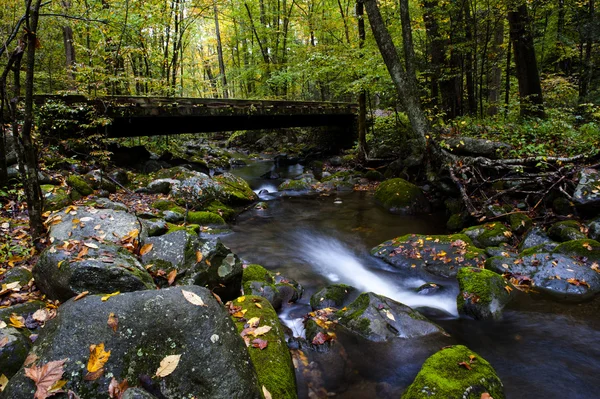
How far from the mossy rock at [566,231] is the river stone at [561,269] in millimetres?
437

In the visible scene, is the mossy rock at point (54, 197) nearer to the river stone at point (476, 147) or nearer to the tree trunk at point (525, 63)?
the river stone at point (476, 147)

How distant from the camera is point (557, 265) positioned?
18.8 ft

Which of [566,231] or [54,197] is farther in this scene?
[54,197]

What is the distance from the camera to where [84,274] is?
3234 millimetres

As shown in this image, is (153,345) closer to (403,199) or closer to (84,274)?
(84,274)

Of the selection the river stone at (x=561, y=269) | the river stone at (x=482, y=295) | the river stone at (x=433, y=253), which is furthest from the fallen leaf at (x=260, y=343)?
the river stone at (x=561, y=269)

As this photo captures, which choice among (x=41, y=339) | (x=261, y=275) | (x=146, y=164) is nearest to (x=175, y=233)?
(x=261, y=275)

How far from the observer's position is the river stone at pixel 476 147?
9477 millimetres

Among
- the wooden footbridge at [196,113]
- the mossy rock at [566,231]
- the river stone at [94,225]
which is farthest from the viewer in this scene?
the wooden footbridge at [196,113]

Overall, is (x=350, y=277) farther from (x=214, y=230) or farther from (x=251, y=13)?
(x=251, y=13)

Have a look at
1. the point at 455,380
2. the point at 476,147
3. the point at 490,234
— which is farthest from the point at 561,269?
the point at 476,147

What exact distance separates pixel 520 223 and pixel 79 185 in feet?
34.0

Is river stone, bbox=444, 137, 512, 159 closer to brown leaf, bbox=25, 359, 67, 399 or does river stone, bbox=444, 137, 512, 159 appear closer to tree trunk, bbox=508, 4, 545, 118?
tree trunk, bbox=508, 4, 545, 118

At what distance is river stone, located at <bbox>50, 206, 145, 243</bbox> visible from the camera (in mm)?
4320
